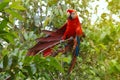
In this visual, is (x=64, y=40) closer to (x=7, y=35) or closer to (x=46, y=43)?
(x=46, y=43)

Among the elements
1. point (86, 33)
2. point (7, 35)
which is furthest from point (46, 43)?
point (7, 35)

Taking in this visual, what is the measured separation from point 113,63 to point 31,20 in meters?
1.01

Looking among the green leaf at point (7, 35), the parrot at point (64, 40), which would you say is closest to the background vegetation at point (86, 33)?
the parrot at point (64, 40)

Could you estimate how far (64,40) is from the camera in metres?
1.61

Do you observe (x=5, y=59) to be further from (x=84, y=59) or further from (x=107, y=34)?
(x=84, y=59)

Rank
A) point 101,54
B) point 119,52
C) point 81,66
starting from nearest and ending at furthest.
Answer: point 101,54 < point 119,52 < point 81,66

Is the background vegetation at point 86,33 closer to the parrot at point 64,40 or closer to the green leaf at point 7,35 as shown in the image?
the parrot at point 64,40

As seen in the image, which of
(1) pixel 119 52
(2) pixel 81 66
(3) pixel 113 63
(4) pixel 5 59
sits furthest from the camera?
(2) pixel 81 66

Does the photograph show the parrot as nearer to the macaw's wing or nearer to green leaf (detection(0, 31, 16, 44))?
the macaw's wing

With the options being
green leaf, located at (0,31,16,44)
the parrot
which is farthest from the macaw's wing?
green leaf, located at (0,31,16,44)

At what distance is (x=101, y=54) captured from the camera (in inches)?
73.3

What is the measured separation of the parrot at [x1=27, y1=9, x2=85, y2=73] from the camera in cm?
148

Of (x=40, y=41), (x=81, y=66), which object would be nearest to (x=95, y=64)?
(x=81, y=66)

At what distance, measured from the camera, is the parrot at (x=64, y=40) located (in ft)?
4.87
